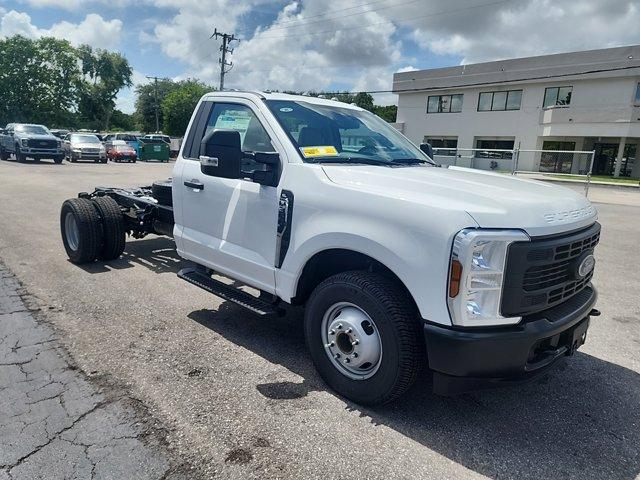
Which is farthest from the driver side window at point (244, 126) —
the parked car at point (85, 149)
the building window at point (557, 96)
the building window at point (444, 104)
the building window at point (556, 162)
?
the building window at point (444, 104)

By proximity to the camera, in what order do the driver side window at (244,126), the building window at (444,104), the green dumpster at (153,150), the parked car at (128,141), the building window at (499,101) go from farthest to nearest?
the building window at (444,104) → the building window at (499,101) → the green dumpster at (153,150) → the parked car at (128,141) → the driver side window at (244,126)

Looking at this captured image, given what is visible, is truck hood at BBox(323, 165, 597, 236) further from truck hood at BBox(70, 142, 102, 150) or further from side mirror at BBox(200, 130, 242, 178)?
truck hood at BBox(70, 142, 102, 150)

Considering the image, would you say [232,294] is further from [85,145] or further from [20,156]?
[85,145]

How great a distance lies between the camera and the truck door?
3664 millimetres

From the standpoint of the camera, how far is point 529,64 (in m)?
36.7

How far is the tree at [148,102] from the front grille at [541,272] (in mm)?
89963

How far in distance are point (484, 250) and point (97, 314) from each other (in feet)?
12.2

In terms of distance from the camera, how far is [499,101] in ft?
127

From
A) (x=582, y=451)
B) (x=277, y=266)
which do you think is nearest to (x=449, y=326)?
(x=582, y=451)

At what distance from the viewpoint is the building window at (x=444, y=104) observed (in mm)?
41034

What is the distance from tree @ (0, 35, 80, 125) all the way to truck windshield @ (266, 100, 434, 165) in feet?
241

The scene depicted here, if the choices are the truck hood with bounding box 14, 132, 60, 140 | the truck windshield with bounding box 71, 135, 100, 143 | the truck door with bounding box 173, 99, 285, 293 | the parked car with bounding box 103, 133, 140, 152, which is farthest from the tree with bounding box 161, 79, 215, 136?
the truck door with bounding box 173, 99, 285, 293

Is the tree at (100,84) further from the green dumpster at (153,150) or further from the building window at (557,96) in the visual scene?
the building window at (557,96)

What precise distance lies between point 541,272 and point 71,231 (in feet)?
19.3
